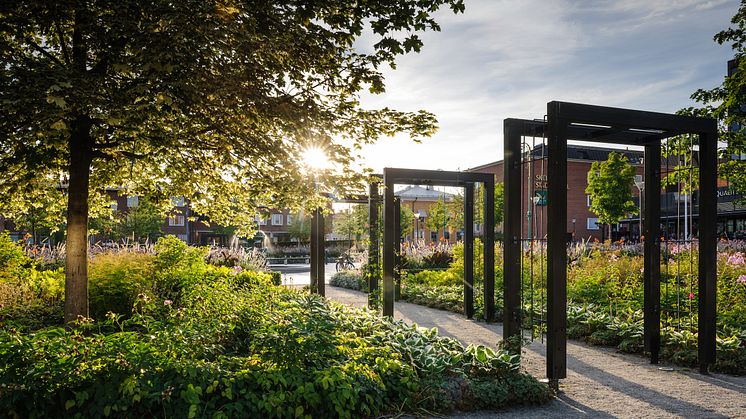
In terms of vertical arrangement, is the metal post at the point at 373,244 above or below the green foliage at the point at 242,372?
above

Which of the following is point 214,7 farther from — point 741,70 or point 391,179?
point 741,70

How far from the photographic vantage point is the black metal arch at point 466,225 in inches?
376

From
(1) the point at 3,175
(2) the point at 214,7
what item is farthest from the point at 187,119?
(1) the point at 3,175

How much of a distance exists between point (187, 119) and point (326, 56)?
1.69 m

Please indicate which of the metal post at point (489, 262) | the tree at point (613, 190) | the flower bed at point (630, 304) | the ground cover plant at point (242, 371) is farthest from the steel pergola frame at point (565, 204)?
the tree at point (613, 190)

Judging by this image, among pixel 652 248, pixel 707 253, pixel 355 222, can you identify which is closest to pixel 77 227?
pixel 652 248

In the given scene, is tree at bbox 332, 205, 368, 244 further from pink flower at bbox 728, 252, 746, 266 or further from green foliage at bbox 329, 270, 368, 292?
pink flower at bbox 728, 252, 746, 266

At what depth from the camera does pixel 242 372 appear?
433cm

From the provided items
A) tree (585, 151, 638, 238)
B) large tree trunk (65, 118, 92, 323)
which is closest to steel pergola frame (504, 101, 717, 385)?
large tree trunk (65, 118, 92, 323)

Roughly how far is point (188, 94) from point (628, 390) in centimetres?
566

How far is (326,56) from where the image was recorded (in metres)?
5.91

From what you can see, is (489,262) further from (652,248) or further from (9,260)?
(9,260)

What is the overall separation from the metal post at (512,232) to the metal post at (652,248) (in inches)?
83.5

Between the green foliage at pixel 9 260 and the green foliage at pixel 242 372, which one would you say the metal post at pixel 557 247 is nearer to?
the green foliage at pixel 242 372
